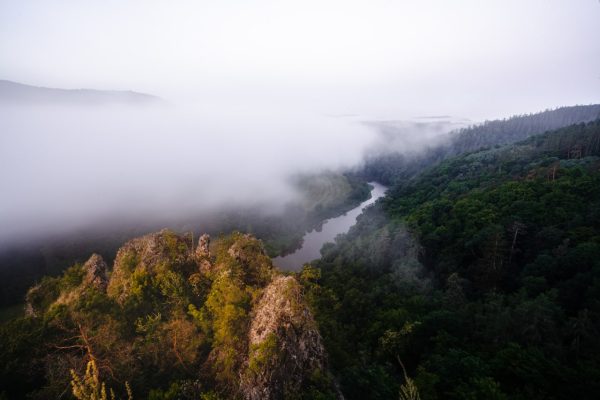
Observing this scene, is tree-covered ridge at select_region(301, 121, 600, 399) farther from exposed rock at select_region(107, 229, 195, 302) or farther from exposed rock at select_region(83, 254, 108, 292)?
exposed rock at select_region(83, 254, 108, 292)

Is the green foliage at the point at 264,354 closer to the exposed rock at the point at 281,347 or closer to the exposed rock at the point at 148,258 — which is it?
the exposed rock at the point at 281,347

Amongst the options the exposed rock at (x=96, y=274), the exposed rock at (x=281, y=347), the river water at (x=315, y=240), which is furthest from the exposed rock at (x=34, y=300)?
the river water at (x=315, y=240)

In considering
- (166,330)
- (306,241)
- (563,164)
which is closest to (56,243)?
(306,241)

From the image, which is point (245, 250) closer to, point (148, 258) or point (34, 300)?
point (148, 258)

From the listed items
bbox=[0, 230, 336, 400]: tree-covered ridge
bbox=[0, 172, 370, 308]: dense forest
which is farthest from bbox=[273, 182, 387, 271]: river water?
bbox=[0, 230, 336, 400]: tree-covered ridge

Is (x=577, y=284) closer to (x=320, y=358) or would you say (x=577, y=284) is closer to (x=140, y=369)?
(x=320, y=358)
